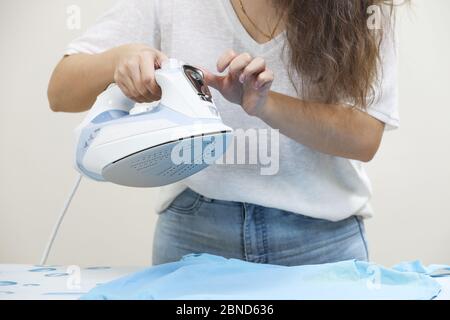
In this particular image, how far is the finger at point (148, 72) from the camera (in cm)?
72

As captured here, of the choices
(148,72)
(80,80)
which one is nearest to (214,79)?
(148,72)

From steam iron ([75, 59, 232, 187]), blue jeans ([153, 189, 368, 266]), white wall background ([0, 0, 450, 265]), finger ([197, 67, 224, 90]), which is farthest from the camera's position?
white wall background ([0, 0, 450, 265])

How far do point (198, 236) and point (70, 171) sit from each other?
0.82 meters

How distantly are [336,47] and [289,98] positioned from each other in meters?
0.12

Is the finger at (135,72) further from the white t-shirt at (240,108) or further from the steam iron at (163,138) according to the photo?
the white t-shirt at (240,108)

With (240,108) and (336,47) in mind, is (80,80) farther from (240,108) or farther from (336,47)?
(336,47)

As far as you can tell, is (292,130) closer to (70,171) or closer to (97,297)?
(97,297)

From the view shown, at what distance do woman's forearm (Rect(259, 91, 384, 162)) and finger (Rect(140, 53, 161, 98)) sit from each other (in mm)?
147

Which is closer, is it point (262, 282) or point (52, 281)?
point (262, 282)

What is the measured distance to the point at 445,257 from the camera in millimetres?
1690

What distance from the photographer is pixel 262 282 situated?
2.42 feet

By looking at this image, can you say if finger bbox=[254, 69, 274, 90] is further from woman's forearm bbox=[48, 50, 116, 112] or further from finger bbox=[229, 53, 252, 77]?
woman's forearm bbox=[48, 50, 116, 112]

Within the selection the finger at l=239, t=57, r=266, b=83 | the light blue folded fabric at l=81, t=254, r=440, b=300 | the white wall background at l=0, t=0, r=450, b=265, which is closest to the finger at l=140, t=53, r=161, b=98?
the finger at l=239, t=57, r=266, b=83

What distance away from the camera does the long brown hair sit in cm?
87
